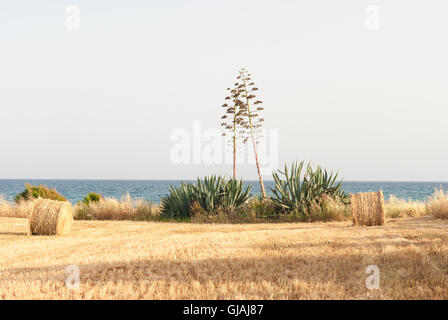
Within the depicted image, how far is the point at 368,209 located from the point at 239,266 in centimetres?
616

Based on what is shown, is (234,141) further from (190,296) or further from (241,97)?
(190,296)

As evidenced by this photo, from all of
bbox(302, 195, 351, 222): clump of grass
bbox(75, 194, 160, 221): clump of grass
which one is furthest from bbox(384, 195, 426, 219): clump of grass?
bbox(75, 194, 160, 221): clump of grass

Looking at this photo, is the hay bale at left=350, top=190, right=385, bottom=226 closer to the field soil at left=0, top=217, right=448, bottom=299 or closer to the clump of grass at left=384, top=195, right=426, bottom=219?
the field soil at left=0, top=217, right=448, bottom=299

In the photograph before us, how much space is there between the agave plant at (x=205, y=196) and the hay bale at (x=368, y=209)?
4.83 metres

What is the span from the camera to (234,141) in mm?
17188

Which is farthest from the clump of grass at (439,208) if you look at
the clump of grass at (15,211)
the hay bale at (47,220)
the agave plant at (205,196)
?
the clump of grass at (15,211)

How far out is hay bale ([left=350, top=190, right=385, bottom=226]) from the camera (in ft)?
36.9

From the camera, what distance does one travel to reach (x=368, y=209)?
445 inches

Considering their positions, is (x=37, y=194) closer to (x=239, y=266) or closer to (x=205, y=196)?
(x=205, y=196)

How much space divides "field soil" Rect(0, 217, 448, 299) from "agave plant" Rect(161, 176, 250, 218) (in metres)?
6.07

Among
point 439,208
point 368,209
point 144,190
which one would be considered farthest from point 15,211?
point 144,190

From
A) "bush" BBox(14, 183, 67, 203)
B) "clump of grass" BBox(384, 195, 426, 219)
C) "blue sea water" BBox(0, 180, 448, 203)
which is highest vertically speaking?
"bush" BBox(14, 183, 67, 203)

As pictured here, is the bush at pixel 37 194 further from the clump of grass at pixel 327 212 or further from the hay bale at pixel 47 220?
the clump of grass at pixel 327 212

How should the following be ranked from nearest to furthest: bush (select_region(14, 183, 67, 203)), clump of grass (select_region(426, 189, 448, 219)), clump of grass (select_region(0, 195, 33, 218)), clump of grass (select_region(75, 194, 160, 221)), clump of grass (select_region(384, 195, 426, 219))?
clump of grass (select_region(426, 189, 448, 219)) < clump of grass (select_region(384, 195, 426, 219)) < clump of grass (select_region(75, 194, 160, 221)) < clump of grass (select_region(0, 195, 33, 218)) < bush (select_region(14, 183, 67, 203))
